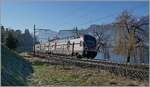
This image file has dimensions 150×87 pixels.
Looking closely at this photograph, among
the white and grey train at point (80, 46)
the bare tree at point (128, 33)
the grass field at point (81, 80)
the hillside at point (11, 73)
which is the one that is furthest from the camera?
the bare tree at point (128, 33)

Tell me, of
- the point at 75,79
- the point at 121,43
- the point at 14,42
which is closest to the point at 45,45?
the point at 14,42

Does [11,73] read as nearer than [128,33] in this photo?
Yes

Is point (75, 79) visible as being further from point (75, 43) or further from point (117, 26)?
point (117, 26)

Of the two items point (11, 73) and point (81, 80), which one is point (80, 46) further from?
point (11, 73)

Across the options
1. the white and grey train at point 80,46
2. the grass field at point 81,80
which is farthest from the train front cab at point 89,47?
the grass field at point 81,80

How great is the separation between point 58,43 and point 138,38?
32.1ft

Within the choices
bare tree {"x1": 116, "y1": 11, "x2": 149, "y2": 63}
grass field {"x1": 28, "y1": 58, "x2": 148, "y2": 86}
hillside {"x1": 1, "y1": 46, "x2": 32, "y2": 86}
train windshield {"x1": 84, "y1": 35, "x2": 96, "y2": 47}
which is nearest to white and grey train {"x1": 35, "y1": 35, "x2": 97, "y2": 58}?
train windshield {"x1": 84, "y1": 35, "x2": 96, "y2": 47}

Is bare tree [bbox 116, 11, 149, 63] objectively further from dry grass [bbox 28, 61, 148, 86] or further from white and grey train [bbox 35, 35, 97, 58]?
dry grass [bbox 28, 61, 148, 86]

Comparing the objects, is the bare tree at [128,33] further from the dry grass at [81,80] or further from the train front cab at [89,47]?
the dry grass at [81,80]

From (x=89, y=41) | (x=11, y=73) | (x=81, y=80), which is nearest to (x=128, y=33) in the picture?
(x=89, y=41)

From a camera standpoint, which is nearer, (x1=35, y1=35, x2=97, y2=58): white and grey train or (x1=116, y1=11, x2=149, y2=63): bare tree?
(x1=35, y1=35, x2=97, y2=58): white and grey train

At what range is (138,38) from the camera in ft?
104

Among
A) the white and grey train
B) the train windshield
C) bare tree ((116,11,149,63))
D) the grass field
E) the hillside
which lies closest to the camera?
the hillside

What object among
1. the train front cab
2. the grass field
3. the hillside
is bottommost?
the grass field
